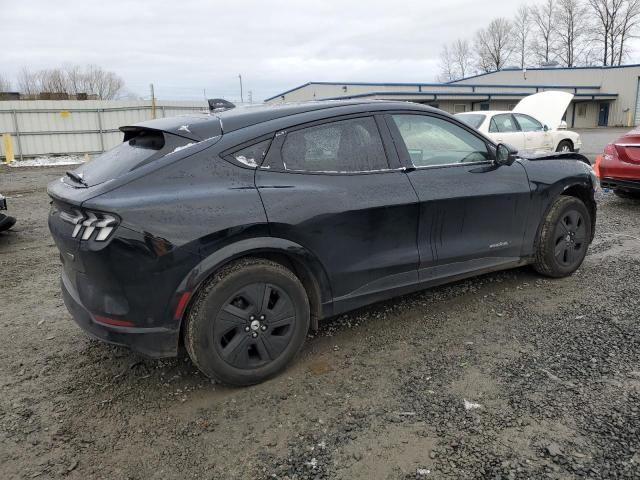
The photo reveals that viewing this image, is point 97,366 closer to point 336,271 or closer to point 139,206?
point 139,206

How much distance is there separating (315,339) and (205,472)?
4.91 feet

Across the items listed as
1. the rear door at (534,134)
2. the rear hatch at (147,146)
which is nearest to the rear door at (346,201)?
the rear hatch at (147,146)

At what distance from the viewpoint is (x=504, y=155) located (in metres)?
4.07

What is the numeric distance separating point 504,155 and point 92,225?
3.14 meters

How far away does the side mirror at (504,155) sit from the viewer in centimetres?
405

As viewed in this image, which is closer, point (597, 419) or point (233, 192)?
point (597, 419)

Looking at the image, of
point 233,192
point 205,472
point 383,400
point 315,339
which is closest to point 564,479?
point 383,400

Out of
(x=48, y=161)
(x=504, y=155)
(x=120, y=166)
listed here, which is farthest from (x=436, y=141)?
(x=48, y=161)

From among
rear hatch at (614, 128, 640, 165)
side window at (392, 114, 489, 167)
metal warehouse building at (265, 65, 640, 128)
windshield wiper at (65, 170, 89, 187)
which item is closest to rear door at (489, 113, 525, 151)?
rear hatch at (614, 128, 640, 165)

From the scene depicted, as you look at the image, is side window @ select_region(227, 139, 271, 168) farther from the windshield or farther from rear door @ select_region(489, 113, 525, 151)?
rear door @ select_region(489, 113, 525, 151)

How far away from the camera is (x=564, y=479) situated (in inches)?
87.1

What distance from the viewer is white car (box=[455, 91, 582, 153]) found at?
12.1 meters

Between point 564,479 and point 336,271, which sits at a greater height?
point 336,271

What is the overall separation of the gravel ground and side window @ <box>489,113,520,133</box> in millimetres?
8608
